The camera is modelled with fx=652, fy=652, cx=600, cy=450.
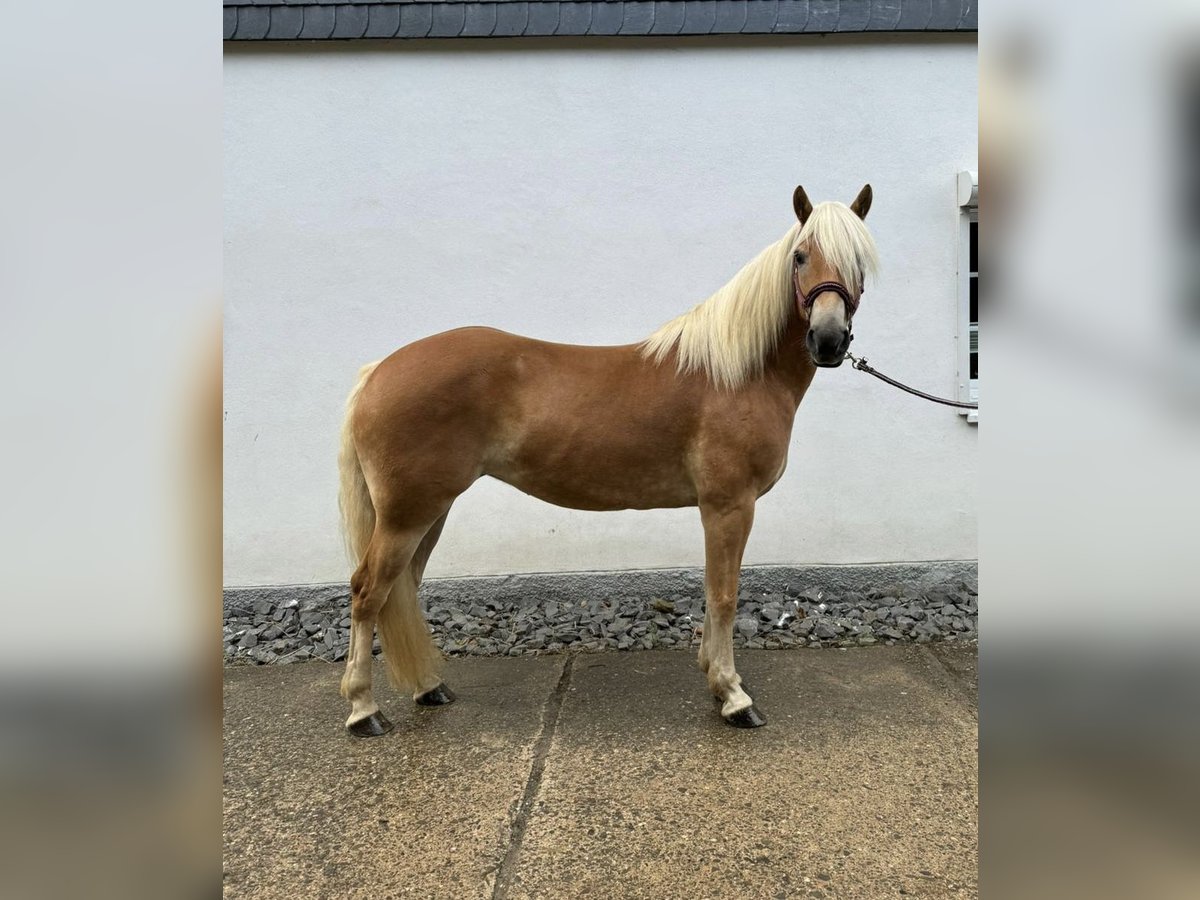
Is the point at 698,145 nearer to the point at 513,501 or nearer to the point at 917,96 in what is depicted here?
the point at 917,96

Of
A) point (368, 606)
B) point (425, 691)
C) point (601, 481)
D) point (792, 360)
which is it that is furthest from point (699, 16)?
point (425, 691)

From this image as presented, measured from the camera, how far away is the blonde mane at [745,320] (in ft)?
7.17

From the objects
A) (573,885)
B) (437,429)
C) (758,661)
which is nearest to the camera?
(573,885)

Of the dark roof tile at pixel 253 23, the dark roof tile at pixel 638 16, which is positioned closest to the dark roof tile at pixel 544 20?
the dark roof tile at pixel 638 16

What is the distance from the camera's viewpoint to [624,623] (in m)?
3.30

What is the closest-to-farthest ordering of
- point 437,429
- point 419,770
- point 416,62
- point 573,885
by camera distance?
point 573,885 → point 419,770 → point 437,429 → point 416,62

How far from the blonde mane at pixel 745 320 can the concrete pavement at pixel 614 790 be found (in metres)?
1.26

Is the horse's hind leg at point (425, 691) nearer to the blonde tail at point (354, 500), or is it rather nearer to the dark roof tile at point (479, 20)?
the blonde tail at point (354, 500)

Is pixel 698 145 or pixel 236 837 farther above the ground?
pixel 698 145

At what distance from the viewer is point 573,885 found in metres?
1.50

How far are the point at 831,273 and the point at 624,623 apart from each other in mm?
1988
